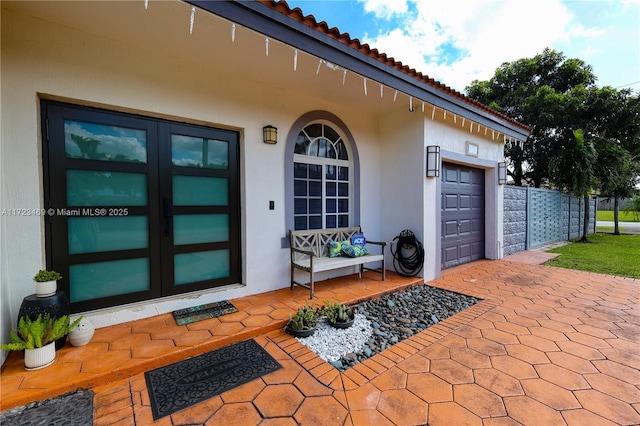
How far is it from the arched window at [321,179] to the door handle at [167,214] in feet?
5.83

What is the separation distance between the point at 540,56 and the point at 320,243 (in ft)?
44.9

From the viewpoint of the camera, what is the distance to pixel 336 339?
2723mm

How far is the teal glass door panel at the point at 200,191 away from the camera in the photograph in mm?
3351

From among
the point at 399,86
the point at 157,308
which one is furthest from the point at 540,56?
the point at 157,308

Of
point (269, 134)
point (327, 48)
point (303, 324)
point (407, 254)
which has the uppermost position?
point (327, 48)

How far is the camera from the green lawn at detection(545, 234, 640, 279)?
5.32 meters

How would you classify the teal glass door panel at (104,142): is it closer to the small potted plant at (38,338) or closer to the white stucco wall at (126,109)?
the white stucco wall at (126,109)

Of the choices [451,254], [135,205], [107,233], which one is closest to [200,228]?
[135,205]

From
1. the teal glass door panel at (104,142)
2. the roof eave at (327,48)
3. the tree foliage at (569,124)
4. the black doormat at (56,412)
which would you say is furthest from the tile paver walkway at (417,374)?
the tree foliage at (569,124)

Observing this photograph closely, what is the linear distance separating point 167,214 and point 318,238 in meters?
2.23

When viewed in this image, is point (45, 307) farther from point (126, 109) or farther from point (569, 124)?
point (569, 124)

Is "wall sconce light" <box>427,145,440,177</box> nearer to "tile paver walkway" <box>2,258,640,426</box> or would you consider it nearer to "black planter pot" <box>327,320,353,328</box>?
"tile paver walkway" <box>2,258,640,426</box>

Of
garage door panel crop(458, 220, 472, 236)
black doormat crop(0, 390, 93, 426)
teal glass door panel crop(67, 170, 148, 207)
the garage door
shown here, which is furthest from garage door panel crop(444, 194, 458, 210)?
black doormat crop(0, 390, 93, 426)

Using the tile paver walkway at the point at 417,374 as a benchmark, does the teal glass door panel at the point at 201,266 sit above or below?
above
